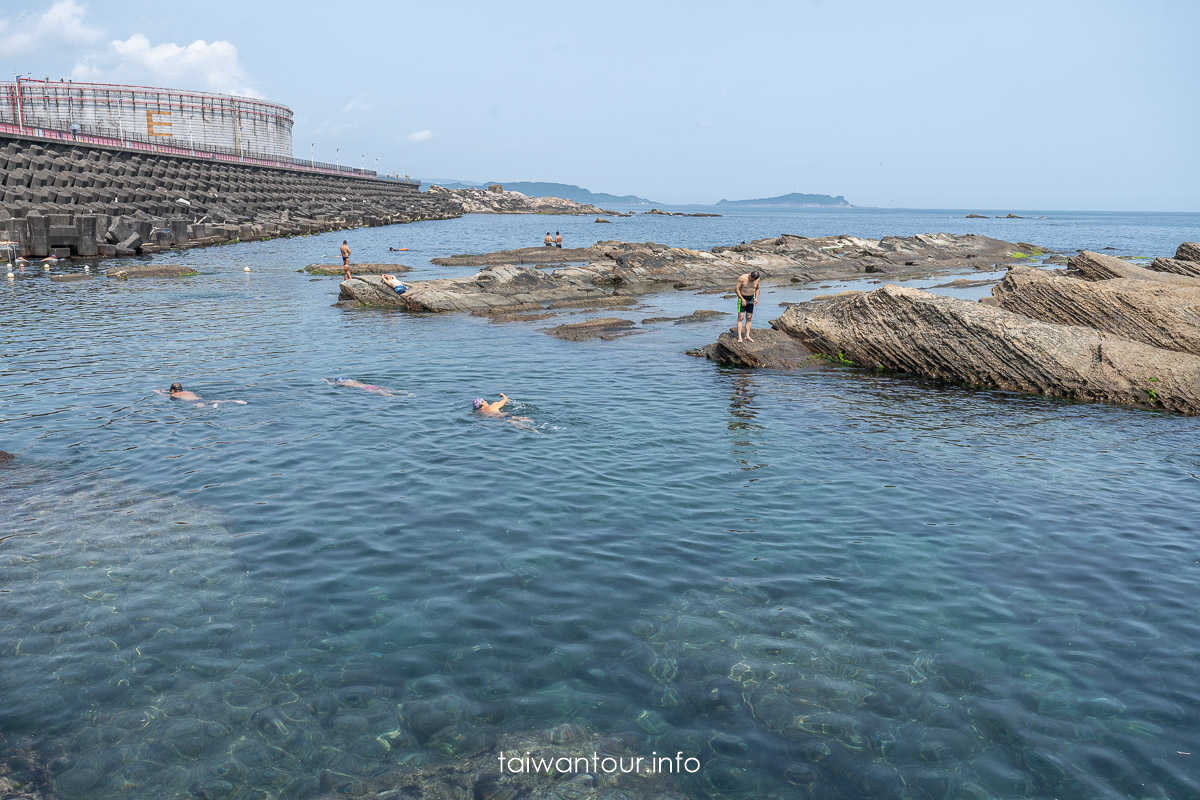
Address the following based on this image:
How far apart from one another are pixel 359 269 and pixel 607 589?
1632 inches

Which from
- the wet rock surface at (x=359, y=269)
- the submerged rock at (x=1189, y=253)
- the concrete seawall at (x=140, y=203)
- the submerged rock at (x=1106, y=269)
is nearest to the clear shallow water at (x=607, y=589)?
the submerged rock at (x=1106, y=269)

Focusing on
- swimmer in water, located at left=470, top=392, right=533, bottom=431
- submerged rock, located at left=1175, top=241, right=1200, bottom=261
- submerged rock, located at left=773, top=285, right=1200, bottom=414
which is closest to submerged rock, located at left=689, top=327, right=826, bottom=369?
submerged rock, located at left=773, top=285, right=1200, bottom=414

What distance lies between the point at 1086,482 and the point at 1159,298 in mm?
10820

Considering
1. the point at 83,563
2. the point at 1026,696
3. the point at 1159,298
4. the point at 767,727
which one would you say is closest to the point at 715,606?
the point at 767,727

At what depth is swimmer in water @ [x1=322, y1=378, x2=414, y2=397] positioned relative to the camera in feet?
64.0

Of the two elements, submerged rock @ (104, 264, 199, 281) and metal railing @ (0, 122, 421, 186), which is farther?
metal railing @ (0, 122, 421, 186)

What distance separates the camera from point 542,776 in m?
6.66

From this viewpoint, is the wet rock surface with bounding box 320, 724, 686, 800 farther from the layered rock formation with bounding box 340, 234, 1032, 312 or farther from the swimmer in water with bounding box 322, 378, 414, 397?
the layered rock formation with bounding box 340, 234, 1032, 312

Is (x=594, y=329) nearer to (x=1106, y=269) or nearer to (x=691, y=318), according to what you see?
(x=691, y=318)

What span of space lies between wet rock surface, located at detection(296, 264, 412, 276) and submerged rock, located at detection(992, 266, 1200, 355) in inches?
1359

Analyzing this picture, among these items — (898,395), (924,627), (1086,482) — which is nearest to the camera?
(924,627)

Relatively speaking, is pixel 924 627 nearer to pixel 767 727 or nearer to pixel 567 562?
pixel 767 727

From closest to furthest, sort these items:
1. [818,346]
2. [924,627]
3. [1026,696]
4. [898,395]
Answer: [1026,696] → [924,627] → [898,395] → [818,346]

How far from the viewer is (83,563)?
10.2m
